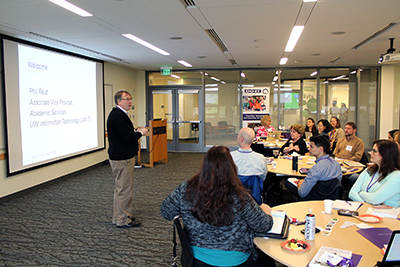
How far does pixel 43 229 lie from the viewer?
4.07 meters

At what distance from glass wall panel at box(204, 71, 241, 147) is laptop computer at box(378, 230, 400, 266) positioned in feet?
31.1

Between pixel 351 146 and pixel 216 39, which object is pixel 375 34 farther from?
pixel 216 39

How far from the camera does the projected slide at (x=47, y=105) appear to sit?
554 cm

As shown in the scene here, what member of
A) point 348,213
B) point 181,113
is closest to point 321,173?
point 348,213

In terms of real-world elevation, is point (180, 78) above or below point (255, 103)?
A: above

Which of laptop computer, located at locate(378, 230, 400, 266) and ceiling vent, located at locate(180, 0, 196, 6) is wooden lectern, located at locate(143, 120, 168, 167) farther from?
laptop computer, located at locate(378, 230, 400, 266)

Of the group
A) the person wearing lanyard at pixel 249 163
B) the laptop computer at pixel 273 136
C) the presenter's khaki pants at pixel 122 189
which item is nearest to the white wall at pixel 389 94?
the laptop computer at pixel 273 136

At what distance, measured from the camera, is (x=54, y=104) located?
650 centimetres

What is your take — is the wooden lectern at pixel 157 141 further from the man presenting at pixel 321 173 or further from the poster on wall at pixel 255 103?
the man presenting at pixel 321 173

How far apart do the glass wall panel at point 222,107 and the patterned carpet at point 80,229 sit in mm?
4929

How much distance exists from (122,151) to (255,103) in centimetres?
747

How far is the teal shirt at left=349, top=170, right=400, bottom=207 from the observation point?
2.71 meters

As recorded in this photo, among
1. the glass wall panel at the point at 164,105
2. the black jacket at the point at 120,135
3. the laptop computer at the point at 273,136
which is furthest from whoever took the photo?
the glass wall panel at the point at 164,105

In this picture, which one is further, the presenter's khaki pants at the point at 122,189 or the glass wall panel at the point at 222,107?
the glass wall panel at the point at 222,107
